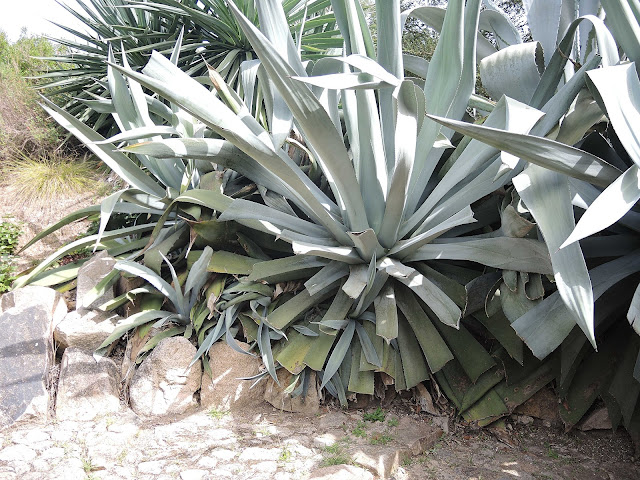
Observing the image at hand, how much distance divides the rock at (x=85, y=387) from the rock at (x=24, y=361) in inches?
3.4

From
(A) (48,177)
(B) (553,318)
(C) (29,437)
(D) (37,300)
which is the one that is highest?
(A) (48,177)

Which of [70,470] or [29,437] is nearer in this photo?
[70,470]

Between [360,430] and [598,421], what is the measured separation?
3.14 feet

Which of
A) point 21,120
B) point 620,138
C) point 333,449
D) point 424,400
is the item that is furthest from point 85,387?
point 21,120

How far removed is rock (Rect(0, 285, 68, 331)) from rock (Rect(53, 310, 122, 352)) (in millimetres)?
96

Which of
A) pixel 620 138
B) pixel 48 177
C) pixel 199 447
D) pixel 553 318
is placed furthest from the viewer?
pixel 48 177

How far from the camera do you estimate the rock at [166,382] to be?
235cm

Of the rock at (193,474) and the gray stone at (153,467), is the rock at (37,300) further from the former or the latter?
the rock at (193,474)

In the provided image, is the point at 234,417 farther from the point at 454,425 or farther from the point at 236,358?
the point at 454,425

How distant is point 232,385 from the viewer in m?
2.38

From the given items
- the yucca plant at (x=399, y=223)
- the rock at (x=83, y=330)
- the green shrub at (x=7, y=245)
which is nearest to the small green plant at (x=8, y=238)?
the green shrub at (x=7, y=245)

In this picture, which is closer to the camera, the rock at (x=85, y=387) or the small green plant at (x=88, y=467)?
the small green plant at (x=88, y=467)

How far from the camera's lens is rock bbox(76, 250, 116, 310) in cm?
269

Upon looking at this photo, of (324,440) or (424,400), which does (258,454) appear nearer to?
(324,440)
